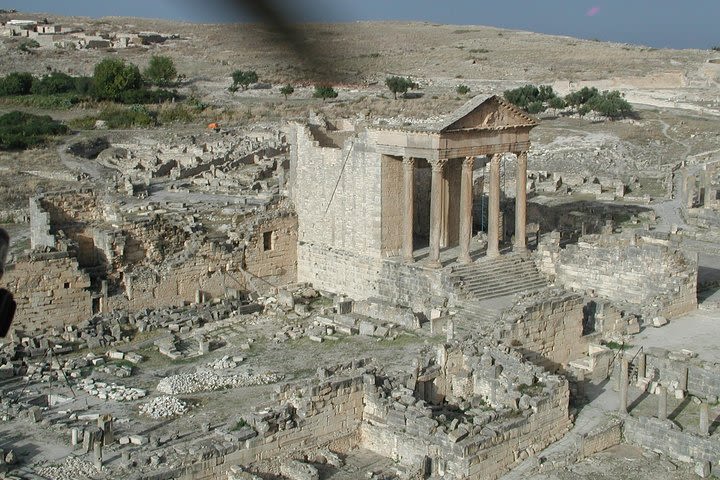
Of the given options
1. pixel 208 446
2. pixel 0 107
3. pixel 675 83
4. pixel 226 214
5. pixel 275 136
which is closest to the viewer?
pixel 208 446

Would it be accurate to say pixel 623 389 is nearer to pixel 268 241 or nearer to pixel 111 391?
pixel 111 391

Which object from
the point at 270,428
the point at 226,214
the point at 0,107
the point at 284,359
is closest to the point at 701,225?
the point at 226,214

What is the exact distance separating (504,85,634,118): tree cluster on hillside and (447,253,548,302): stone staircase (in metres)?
40.7

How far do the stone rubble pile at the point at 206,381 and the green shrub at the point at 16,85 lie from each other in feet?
187

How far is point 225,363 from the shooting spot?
21875 mm

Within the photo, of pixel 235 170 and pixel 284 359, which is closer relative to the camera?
pixel 284 359

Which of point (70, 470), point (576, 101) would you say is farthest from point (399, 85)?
point (70, 470)

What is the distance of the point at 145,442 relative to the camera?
1694cm

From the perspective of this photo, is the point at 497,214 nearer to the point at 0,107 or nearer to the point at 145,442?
the point at 145,442

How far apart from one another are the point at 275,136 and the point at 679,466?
4151 centimetres

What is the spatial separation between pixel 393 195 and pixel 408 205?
0.91 m


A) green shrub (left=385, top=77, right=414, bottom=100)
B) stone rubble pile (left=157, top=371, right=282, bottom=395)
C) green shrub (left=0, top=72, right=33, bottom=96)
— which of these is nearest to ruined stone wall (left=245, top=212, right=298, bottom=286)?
stone rubble pile (left=157, top=371, right=282, bottom=395)

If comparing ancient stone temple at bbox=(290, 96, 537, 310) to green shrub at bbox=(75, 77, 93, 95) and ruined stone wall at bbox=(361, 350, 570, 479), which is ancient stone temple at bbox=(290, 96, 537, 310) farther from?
green shrub at bbox=(75, 77, 93, 95)

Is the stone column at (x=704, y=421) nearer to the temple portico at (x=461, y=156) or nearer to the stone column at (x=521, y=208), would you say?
the temple portico at (x=461, y=156)
